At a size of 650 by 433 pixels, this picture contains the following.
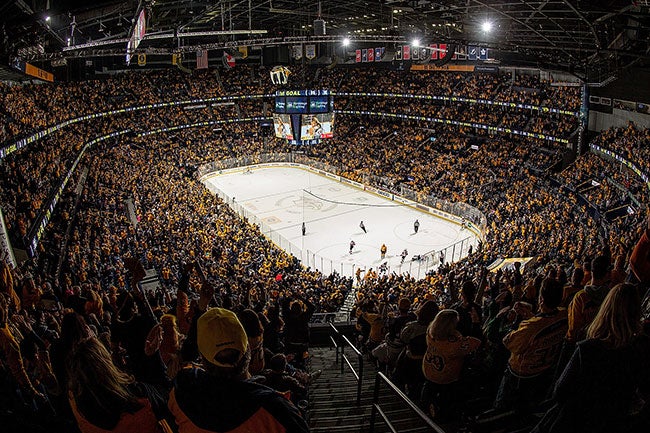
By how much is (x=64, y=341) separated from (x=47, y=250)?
16648 mm

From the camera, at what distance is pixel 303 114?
3441cm

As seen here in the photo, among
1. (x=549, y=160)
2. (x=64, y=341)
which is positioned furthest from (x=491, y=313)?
(x=549, y=160)

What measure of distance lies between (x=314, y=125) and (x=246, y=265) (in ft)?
51.5

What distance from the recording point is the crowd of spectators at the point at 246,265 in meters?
4.18

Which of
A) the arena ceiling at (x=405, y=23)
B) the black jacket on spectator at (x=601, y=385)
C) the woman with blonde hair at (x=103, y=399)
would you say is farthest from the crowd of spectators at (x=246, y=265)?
the arena ceiling at (x=405, y=23)

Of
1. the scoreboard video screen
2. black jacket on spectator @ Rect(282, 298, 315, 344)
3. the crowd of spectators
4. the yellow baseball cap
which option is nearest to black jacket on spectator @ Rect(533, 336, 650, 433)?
the crowd of spectators

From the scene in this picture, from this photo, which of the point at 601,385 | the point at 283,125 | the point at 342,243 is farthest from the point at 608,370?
the point at 283,125

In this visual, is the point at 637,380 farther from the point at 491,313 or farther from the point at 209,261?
the point at 209,261

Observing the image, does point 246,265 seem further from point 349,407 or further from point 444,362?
point 444,362

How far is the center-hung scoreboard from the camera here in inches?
1341

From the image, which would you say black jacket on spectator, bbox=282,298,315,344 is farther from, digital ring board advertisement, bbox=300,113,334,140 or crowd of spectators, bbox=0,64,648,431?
digital ring board advertisement, bbox=300,113,334,140

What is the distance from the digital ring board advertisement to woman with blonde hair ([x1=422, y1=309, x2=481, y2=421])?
31378 millimetres

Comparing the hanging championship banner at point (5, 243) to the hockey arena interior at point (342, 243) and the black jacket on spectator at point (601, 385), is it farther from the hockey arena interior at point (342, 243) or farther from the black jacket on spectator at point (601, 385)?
the black jacket on spectator at point (601, 385)

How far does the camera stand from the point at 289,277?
70.2ft
